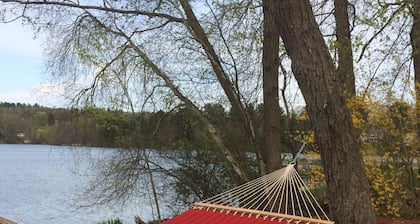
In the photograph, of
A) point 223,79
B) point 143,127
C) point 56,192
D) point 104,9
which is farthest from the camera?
point 56,192

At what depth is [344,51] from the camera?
5.08 meters

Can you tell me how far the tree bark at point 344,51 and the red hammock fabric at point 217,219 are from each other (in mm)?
2817

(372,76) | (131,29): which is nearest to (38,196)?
(131,29)

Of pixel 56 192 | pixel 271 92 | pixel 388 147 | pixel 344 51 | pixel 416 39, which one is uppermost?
pixel 416 39

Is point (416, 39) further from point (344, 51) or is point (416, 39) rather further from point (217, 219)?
point (217, 219)

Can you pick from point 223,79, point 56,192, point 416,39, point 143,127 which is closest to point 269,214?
point 223,79

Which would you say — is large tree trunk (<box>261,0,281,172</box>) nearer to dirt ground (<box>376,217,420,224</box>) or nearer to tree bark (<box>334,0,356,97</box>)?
tree bark (<box>334,0,356,97</box>)

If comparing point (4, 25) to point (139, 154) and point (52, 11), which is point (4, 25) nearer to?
point (52, 11)

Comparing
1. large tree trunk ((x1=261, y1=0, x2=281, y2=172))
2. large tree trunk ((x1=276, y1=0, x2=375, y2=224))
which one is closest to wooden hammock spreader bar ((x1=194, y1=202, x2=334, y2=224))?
large tree trunk ((x1=276, y1=0, x2=375, y2=224))

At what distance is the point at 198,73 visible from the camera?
18.0 feet

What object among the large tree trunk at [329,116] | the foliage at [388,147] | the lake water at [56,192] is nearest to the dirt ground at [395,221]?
the foliage at [388,147]

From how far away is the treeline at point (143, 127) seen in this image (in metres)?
5.67

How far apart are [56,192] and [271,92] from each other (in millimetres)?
7808

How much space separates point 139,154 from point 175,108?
74 centimetres
